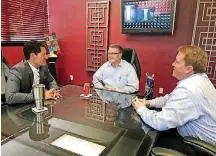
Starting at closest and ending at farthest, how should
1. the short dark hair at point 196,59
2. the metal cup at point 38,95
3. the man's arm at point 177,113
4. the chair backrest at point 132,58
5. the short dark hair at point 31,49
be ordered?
the man's arm at point 177,113 < the short dark hair at point 196,59 < the metal cup at point 38,95 < the short dark hair at point 31,49 < the chair backrest at point 132,58

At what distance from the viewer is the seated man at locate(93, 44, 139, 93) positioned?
226 cm

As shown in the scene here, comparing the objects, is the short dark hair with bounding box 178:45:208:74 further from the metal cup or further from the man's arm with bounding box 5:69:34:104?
the man's arm with bounding box 5:69:34:104

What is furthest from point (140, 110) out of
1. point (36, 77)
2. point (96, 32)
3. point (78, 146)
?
point (96, 32)

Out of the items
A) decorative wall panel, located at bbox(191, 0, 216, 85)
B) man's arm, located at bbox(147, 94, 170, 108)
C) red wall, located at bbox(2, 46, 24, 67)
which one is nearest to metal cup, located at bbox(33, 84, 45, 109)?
man's arm, located at bbox(147, 94, 170, 108)

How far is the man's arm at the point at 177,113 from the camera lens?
108 centimetres

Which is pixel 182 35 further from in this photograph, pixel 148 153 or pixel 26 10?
pixel 26 10

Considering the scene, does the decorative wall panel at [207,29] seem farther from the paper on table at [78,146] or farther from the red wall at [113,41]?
the paper on table at [78,146]

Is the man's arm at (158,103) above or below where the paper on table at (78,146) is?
above

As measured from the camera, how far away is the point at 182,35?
292 centimetres

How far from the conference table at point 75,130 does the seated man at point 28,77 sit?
0.24 ft

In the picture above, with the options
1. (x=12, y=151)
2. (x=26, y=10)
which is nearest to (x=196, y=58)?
(x=12, y=151)

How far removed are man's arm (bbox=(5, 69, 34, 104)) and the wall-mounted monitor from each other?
216cm

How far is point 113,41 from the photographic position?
348 cm

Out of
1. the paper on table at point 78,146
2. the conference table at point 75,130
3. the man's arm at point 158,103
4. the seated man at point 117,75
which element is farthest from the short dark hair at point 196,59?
the seated man at point 117,75
